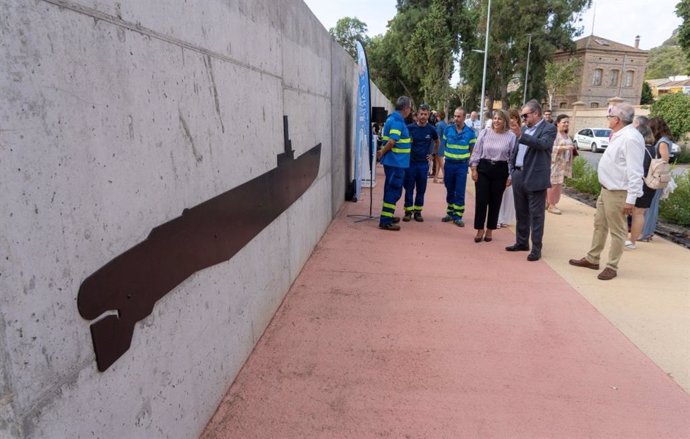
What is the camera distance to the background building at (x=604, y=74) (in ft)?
171

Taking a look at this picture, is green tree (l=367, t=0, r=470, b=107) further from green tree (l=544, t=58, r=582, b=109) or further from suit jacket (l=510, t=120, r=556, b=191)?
suit jacket (l=510, t=120, r=556, b=191)

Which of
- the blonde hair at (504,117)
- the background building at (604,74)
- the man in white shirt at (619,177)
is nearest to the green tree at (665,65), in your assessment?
the background building at (604,74)

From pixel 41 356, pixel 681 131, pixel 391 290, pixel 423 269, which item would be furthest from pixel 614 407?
pixel 681 131

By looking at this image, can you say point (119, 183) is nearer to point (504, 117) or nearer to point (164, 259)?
point (164, 259)

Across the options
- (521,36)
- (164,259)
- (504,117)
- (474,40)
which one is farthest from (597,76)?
(164,259)

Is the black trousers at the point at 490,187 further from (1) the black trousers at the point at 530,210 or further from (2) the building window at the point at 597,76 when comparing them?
(2) the building window at the point at 597,76

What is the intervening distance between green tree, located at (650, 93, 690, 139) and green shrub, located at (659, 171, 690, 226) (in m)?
17.0

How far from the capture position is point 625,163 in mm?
4520

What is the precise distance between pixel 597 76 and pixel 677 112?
35542 millimetres

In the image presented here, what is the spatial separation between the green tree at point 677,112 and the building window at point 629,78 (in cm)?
3647

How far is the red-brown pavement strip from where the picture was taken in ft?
8.35

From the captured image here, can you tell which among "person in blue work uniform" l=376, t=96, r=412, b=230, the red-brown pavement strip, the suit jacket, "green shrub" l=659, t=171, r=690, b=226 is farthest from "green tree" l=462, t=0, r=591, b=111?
the red-brown pavement strip

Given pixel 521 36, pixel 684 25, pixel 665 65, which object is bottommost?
pixel 684 25

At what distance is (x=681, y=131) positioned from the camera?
72.2 feet
